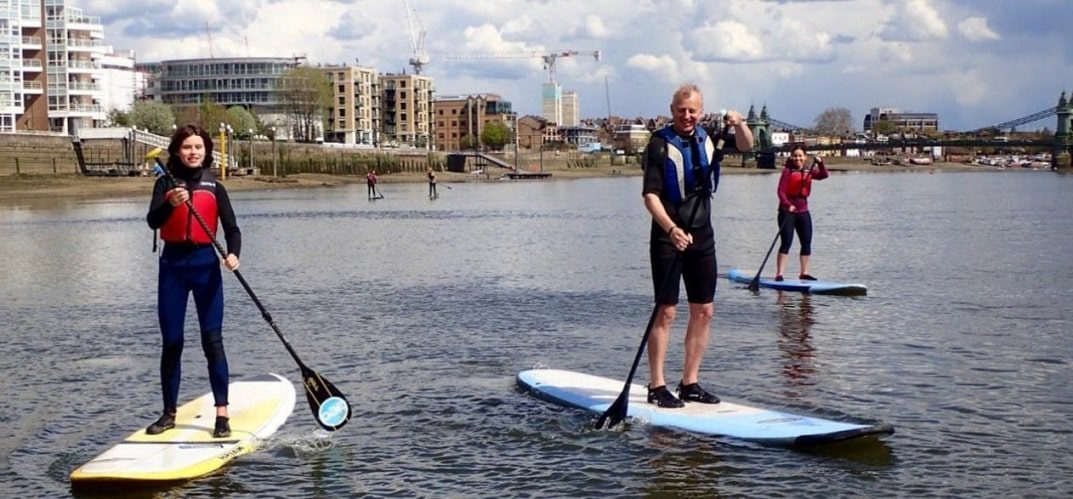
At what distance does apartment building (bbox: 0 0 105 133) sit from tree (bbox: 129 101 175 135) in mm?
4550

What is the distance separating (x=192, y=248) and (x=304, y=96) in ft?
547

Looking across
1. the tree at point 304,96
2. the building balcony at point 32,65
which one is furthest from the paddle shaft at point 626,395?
the tree at point 304,96

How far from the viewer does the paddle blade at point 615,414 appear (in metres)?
9.57

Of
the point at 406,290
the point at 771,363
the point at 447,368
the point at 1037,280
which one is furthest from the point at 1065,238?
the point at 447,368

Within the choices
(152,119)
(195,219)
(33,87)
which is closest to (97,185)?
(33,87)

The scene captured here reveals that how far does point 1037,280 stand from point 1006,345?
866cm

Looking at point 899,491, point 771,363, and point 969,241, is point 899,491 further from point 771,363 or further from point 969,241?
point 969,241

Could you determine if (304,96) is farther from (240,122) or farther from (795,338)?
(795,338)

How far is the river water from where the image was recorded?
842 centimetres

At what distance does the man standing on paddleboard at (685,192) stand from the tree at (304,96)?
16504 cm

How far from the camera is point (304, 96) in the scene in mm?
170625

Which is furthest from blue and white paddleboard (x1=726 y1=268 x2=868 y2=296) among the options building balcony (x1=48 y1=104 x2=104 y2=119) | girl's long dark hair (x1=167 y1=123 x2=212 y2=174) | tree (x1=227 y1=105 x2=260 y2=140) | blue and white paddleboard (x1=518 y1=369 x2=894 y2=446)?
tree (x1=227 y1=105 x2=260 y2=140)

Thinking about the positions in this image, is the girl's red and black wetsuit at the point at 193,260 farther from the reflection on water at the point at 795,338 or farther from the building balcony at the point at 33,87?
the building balcony at the point at 33,87

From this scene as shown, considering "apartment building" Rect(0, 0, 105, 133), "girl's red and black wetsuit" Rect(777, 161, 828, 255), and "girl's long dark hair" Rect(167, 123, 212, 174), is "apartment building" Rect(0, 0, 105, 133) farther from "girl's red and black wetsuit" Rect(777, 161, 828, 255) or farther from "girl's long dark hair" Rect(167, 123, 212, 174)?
"girl's long dark hair" Rect(167, 123, 212, 174)
